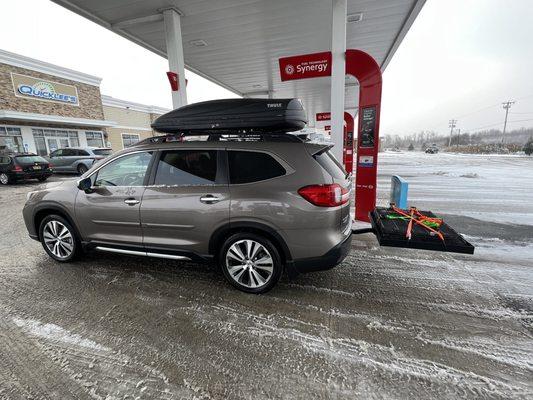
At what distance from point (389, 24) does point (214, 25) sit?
463 cm

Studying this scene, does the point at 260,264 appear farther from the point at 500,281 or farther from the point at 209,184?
the point at 500,281

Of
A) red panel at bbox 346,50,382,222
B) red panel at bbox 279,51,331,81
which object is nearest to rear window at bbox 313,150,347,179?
red panel at bbox 346,50,382,222

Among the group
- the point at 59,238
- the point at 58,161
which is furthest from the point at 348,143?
the point at 58,161

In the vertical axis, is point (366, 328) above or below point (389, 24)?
below

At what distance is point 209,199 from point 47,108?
929 inches

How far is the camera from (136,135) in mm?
31859

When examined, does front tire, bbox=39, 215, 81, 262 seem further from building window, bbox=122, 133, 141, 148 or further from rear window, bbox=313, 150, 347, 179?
building window, bbox=122, 133, 141, 148

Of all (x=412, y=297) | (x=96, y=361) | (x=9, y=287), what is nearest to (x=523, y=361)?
(x=412, y=297)

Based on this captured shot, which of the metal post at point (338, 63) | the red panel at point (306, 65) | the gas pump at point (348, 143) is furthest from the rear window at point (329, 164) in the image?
the gas pump at point (348, 143)

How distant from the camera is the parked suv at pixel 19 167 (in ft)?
40.4

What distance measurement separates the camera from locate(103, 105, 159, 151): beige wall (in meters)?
27.9

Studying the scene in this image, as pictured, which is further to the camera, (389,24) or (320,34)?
(320,34)

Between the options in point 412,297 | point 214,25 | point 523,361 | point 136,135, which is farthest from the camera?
point 136,135

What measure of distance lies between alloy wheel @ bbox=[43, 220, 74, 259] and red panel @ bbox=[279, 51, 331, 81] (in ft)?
15.8
